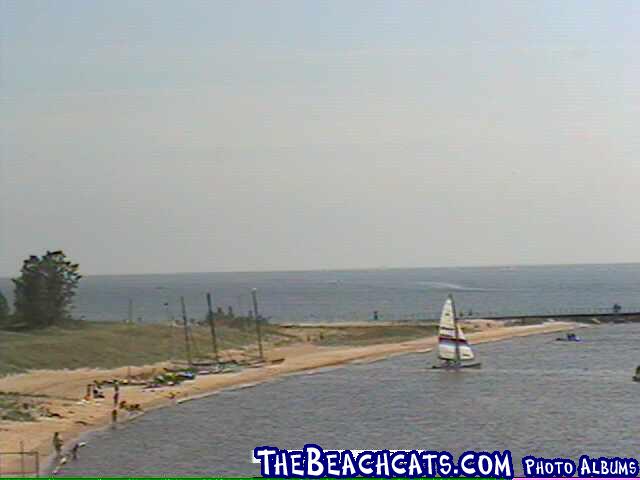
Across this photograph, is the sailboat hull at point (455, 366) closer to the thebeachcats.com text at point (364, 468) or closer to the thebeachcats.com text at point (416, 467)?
the thebeachcats.com text at point (416, 467)

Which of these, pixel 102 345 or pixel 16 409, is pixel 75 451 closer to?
pixel 16 409

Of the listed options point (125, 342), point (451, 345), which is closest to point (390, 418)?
point (451, 345)

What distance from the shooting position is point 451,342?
10006 cm

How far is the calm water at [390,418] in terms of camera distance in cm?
5519

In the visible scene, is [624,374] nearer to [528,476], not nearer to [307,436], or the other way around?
[307,436]

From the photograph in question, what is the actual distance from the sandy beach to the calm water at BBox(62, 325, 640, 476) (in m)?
1.77

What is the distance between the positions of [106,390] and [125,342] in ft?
79.6

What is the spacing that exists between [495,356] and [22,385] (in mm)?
54019

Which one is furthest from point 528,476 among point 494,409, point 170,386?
point 170,386

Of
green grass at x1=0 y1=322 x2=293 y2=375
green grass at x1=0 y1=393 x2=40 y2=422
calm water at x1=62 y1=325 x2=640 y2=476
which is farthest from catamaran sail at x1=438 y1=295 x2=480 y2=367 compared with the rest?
green grass at x1=0 y1=393 x2=40 y2=422

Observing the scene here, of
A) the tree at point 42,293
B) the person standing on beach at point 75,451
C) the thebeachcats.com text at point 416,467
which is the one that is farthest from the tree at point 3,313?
the thebeachcats.com text at point 416,467

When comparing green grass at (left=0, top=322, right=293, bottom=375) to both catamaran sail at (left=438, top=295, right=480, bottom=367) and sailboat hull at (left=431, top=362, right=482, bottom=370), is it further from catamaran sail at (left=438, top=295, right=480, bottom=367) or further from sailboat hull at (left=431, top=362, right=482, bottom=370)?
catamaran sail at (left=438, top=295, right=480, bottom=367)

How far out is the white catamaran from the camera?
3873 inches

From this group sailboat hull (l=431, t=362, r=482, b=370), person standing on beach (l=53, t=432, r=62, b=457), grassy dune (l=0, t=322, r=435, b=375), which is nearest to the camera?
person standing on beach (l=53, t=432, r=62, b=457)
